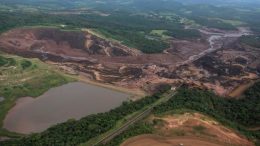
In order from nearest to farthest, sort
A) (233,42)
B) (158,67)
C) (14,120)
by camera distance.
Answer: (14,120) → (158,67) → (233,42)

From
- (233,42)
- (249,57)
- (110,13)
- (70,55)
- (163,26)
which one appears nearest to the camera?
(70,55)

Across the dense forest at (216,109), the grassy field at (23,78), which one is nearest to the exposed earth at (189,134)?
the dense forest at (216,109)

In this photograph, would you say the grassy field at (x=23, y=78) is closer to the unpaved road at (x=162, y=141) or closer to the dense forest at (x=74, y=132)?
the dense forest at (x=74, y=132)

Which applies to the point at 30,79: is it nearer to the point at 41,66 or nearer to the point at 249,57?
the point at 41,66

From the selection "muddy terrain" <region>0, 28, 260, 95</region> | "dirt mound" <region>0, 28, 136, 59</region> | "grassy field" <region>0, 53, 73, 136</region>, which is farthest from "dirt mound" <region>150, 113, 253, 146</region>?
"dirt mound" <region>0, 28, 136, 59</region>

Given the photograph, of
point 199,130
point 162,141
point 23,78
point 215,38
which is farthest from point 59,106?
point 215,38

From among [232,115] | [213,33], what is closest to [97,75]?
[232,115]
